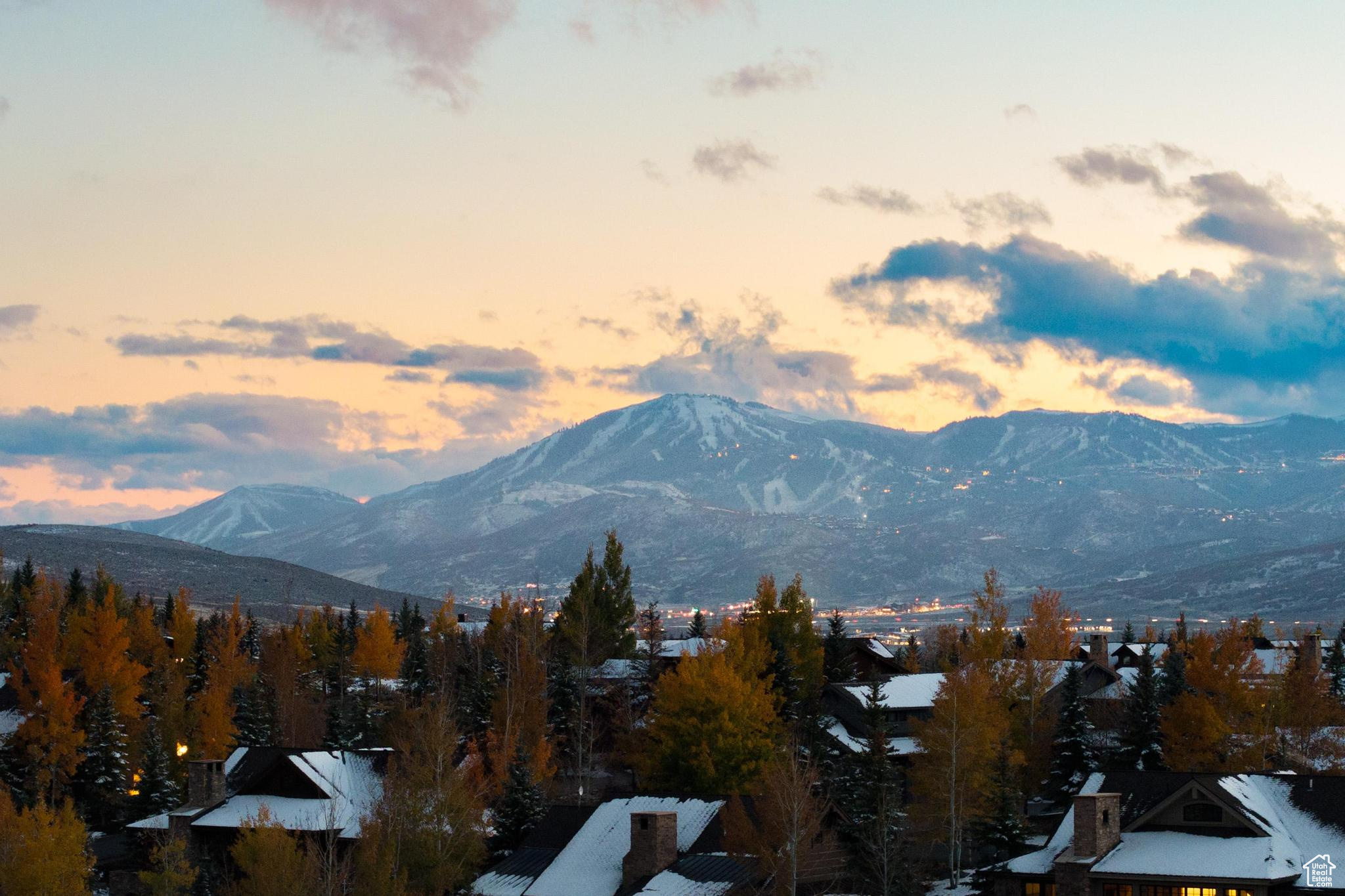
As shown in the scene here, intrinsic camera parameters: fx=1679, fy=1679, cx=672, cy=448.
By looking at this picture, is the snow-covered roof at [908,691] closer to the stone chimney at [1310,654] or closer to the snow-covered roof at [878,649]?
the snow-covered roof at [878,649]

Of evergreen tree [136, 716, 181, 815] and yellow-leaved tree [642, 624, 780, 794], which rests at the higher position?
yellow-leaved tree [642, 624, 780, 794]

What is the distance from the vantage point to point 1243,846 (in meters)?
53.9

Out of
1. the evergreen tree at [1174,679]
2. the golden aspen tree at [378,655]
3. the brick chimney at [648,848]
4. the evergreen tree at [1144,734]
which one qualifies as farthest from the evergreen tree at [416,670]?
the brick chimney at [648,848]

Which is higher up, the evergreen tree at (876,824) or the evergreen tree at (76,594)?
the evergreen tree at (76,594)

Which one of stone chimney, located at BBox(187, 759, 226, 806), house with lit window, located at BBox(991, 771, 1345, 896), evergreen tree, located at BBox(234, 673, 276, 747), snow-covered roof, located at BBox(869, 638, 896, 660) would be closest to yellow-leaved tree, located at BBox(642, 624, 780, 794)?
stone chimney, located at BBox(187, 759, 226, 806)

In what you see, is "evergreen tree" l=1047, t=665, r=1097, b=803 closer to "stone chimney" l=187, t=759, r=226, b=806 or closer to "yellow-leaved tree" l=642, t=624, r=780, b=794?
"yellow-leaved tree" l=642, t=624, r=780, b=794

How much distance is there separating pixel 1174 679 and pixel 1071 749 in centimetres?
1166

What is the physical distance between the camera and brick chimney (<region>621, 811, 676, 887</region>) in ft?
185

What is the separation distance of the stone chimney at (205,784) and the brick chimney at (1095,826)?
36.3 metres

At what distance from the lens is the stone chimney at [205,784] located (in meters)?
71.2

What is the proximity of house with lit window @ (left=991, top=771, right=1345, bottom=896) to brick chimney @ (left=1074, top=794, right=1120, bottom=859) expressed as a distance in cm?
3

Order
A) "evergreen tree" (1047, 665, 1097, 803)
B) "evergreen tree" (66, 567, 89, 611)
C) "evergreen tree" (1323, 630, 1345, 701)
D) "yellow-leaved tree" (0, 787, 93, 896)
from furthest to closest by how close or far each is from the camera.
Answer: "evergreen tree" (66, 567, 89, 611) → "evergreen tree" (1323, 630, 1345, 701) → "evergreen tree" (1047, 665, 1097, 803) → "yellow-leaved tree" (0, 787, 93, 896)

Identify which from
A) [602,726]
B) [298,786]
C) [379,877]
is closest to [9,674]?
[602,726]

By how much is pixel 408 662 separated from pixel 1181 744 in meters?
59.7
